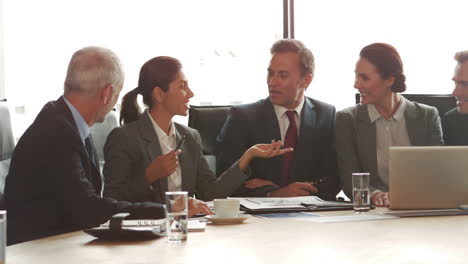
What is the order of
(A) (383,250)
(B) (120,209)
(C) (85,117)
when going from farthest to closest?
(C) (85,117) < (B) (120,209) < (A) (383,250)

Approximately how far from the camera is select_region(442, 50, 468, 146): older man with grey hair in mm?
3346

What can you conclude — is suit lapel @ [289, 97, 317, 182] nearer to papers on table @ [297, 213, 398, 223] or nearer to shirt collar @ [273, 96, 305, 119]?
shirt collar @ [273, 96, 305, 119]

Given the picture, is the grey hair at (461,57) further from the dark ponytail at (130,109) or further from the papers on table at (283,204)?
the dark ponytail at (130,109)

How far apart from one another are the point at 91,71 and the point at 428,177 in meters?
1.23

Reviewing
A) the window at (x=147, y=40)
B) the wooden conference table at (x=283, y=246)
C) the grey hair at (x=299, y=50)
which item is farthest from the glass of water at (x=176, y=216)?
the window at (x=147, y=40)

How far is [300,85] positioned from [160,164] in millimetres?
1012

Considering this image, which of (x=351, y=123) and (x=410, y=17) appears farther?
(x=410, y=17)

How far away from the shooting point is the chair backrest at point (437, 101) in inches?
134

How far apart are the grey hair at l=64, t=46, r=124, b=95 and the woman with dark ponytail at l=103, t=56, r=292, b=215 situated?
1.40 feet

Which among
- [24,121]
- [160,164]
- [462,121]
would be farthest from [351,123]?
[24,121]

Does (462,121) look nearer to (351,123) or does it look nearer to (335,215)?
(351,123)

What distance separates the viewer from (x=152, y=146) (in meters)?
2.89

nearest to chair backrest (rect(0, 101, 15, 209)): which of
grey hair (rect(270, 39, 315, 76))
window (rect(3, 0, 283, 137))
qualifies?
grey hair (rect(270, 39, 315, 76))

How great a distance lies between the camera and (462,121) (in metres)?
3.35
